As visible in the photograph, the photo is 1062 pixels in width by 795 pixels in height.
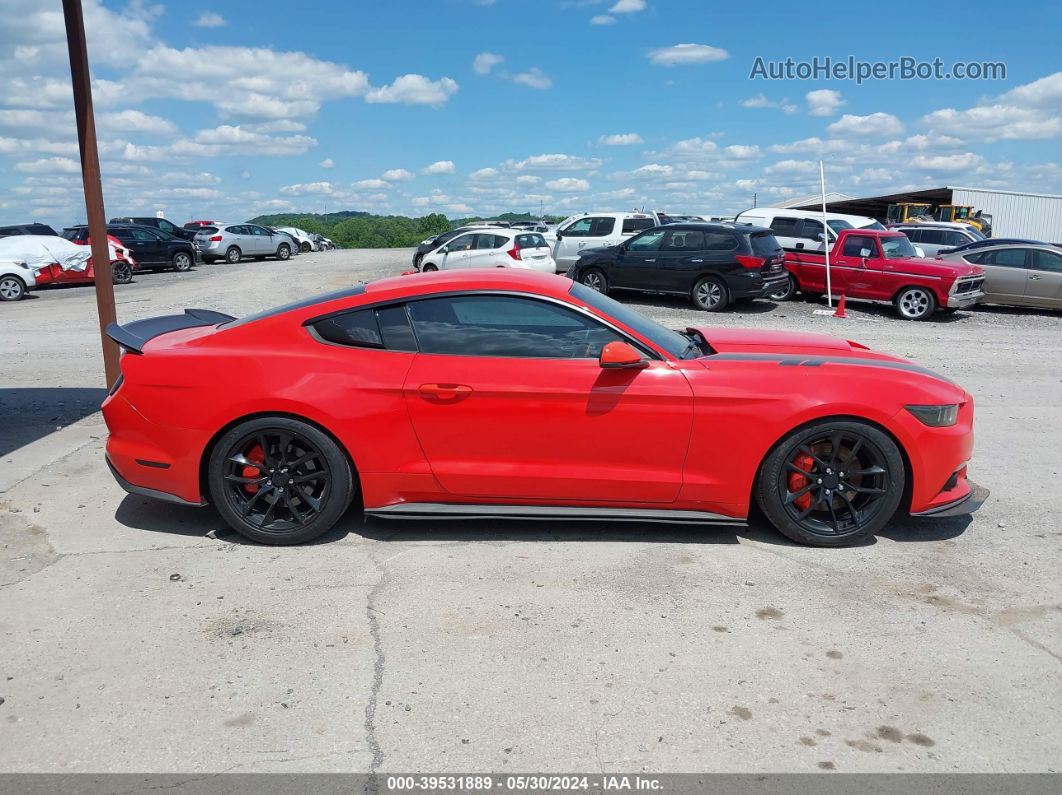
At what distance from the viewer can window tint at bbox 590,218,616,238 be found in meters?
22.4

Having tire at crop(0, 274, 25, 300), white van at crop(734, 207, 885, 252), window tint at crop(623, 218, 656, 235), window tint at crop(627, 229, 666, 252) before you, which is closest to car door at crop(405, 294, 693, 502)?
window tint at crop(627, 229, 666, 252)

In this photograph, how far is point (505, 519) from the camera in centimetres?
479

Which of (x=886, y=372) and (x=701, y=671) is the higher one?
(x=886, y=372)

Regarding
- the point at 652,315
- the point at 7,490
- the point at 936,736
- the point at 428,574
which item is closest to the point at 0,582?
the point at 7,490

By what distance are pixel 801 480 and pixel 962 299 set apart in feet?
45.8

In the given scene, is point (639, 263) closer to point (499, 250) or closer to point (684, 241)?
point (684, 241)

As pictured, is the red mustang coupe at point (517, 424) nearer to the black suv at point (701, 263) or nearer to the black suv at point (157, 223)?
the black suv at point (701, 263)

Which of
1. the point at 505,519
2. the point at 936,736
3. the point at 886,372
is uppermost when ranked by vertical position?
the point at 886,372

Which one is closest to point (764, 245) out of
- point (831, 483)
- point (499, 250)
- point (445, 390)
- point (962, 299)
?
point (962, 299)

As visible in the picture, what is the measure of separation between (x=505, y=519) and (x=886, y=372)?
2297 millimetres

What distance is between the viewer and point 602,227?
22.5 metres

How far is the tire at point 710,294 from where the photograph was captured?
668 inches

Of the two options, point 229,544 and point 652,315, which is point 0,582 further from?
point 652,315

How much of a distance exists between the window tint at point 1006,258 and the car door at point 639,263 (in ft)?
23.5
